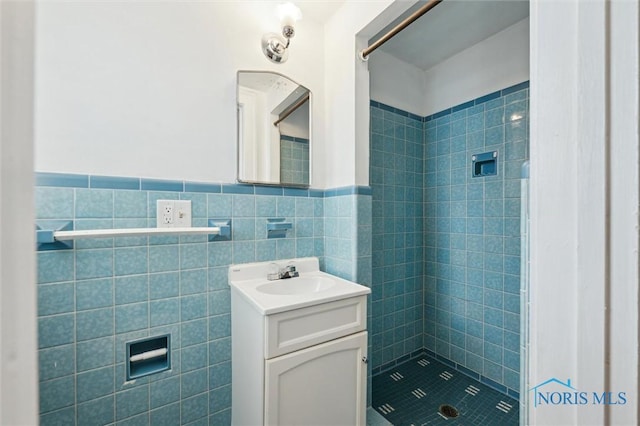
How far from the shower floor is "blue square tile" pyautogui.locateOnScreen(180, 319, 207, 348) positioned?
3.63 ft

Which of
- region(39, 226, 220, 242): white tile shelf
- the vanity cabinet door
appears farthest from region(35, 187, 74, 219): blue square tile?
the vanity cabinet door

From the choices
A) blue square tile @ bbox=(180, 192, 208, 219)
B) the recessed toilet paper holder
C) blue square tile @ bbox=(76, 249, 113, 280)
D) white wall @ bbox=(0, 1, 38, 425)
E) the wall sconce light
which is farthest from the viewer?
the wall sconce light

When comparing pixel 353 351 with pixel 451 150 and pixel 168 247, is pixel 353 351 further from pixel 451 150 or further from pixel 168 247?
pixel 451 150

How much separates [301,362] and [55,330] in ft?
3.06

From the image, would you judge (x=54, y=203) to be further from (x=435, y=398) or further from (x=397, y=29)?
(x=435, y=398)

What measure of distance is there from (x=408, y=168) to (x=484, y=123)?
0.58 meters

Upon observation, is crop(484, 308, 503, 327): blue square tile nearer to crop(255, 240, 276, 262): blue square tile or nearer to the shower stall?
the shower stall

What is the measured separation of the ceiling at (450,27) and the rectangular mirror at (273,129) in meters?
0.85

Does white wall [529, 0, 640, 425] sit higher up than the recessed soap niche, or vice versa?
the recessed soap niche

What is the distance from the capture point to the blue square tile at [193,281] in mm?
1185

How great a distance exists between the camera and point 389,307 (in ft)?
6.34

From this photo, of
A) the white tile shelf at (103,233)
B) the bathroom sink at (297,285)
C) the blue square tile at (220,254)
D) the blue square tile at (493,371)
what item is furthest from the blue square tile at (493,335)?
the white tile shelf at (103,233)

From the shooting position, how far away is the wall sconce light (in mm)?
1300

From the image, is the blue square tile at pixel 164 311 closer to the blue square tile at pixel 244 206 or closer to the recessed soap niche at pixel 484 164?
the blue square tile at pixel 244 206
